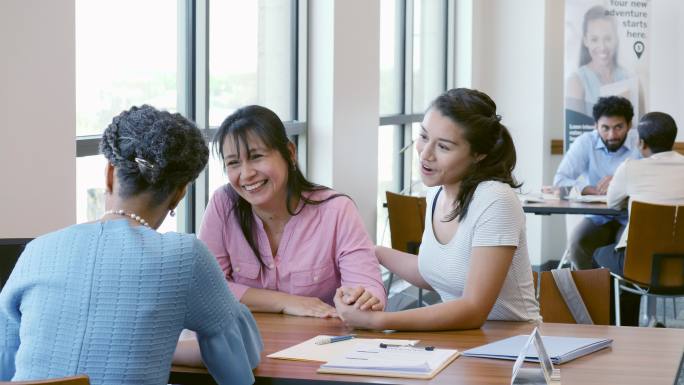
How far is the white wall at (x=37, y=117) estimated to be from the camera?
8.95 ft

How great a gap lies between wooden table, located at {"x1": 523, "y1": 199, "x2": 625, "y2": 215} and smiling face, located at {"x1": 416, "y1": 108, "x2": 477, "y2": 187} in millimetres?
2941

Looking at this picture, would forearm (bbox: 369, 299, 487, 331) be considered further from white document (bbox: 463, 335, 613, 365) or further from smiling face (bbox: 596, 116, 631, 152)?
smiling face (bbox: 596, 116, 631, 152)

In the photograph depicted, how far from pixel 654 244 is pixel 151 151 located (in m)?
3.61

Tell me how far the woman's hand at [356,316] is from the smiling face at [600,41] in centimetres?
590

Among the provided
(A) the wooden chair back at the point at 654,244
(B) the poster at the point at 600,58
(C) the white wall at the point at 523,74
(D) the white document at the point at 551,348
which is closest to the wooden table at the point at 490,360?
(D) the white document at the point at 551,348

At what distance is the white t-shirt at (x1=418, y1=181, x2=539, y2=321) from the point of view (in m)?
2.54

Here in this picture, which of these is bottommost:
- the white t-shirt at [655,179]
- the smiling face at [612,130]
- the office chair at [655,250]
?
the office chair at [655,250]

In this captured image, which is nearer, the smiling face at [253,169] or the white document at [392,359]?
the white document at [392,359]

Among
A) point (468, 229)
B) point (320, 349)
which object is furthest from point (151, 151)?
point (468, 229)

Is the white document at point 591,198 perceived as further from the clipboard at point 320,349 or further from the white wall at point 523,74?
the clipboard at point 320,349

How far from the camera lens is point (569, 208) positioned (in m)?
5.59

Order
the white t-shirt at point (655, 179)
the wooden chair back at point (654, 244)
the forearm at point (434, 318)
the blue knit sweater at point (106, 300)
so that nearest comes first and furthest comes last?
the blue knit sweater at point (106, 300), the forearm at point (434, 318), the wooden chair back at point (654, 244), the white t-shirt at point (655, 179)

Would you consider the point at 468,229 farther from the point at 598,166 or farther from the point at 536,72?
the point at 536,72

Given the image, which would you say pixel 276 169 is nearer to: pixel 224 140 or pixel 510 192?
pixel 224 140
